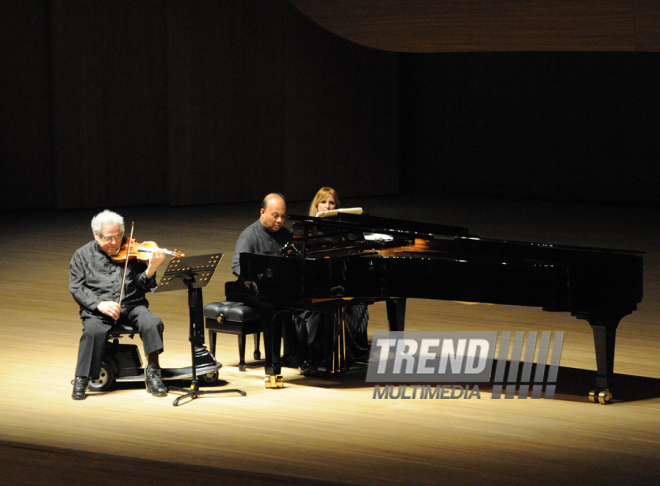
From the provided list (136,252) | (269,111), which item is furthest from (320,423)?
(269,111)

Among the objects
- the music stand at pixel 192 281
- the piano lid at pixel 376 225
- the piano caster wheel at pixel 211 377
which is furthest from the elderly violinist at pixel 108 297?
the piano lid at pixel 376 225

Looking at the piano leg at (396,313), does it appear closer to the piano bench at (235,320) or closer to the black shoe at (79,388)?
the piano bench at (235,320)

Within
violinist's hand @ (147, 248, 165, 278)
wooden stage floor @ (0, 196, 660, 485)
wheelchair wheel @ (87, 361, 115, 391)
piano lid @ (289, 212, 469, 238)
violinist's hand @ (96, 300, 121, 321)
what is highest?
piano lid @ (289, 212, 469, 238)

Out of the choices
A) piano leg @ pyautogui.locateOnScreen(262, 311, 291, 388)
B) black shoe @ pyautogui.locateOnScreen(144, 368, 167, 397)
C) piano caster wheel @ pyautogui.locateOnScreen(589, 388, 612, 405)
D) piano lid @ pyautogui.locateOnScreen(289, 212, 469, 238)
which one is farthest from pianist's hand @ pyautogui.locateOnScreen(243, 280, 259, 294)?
piano caster wheel @ pyautogui.locateOnScreen(589, 388, 612, 405)

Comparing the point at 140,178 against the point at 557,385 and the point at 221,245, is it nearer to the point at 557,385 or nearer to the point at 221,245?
the point at 221,245

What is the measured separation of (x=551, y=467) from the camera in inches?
166

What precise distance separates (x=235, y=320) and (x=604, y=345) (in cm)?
213

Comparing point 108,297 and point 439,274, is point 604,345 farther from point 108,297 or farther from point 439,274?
point 108,297

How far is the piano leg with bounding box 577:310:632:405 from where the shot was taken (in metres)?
5.16

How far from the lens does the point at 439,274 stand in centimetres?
544

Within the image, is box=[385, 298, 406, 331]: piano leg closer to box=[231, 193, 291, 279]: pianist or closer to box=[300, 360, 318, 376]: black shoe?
box=[300, 360, 318, 376]: black shoe

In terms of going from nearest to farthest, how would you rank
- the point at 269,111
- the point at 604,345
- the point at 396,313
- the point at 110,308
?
the point at 604,345
the point at 110,308
the point at 396,313
the point at 269,111

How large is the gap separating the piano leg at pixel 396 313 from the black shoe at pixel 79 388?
2.06 meters

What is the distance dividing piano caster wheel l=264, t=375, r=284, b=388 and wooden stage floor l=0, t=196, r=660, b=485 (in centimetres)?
9
